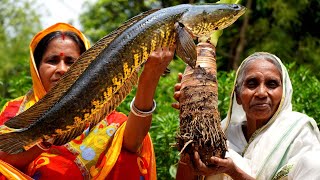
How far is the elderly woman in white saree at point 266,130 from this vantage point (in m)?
3.30

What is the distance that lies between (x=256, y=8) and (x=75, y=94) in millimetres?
11064

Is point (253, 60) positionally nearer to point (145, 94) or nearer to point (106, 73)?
point (145, 94)

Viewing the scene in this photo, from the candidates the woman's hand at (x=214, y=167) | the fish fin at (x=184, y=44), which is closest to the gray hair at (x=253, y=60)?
the woman's hand at (x=214, y=167)

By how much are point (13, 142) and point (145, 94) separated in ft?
2.29

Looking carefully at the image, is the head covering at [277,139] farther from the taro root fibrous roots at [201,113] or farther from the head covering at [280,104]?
the taro root fibrous roots at [201,113]

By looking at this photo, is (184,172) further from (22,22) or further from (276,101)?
(22,22)

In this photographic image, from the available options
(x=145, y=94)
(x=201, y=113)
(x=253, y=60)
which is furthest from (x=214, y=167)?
(x=253, y=60)

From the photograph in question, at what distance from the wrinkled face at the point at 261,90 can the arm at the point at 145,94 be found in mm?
790

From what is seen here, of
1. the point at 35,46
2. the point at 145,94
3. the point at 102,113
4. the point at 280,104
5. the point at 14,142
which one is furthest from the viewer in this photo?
the point at 280,104

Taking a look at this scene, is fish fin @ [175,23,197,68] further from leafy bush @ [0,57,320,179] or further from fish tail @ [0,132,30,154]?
leafy bush @ [0,57,320,179]

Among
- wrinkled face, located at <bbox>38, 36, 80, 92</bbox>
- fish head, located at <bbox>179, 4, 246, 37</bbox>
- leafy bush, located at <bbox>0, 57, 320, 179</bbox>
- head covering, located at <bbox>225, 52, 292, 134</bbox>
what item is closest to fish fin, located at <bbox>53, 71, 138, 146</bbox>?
fish head, located at <bbox>179, 4, 246, 37</bbox>

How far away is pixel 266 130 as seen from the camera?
136 inches

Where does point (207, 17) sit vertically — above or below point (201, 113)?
above

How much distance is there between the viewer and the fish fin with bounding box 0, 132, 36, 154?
2.49 m
